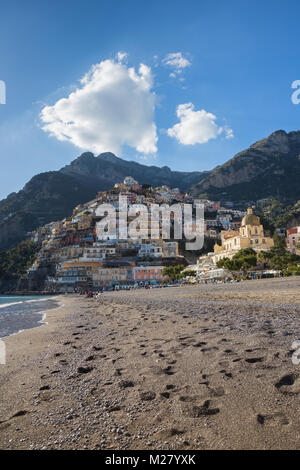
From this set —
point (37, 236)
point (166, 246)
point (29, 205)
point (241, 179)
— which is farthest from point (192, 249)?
point (29, 205)

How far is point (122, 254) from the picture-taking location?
93000 mm

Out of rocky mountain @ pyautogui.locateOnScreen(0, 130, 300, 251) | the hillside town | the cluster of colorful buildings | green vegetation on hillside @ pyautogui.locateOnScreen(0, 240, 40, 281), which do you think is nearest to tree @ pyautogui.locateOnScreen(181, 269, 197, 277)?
the hillside town

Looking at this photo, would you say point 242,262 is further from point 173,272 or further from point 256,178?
point 256,178

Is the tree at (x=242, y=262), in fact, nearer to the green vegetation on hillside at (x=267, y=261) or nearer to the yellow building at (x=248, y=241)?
the green vegetation on hillside at (x=267, y=261)

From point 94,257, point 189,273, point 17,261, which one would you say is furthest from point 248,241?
point 17,261

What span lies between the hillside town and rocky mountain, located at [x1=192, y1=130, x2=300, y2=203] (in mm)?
56784

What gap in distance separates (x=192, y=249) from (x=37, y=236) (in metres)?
74.1

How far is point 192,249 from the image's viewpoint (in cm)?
9756

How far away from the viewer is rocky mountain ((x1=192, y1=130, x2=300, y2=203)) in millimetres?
170500

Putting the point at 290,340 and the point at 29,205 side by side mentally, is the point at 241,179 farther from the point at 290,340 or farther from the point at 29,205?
the point at 290,340

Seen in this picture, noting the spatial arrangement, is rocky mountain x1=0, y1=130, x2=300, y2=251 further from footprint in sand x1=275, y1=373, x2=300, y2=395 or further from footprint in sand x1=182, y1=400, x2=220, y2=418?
footprint in sand x1=275, y1=373, x2=300, y2=395

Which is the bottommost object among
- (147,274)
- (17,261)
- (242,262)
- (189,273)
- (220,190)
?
(147,274)

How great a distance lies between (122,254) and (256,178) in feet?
425

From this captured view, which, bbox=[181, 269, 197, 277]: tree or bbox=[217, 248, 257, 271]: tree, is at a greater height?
bbox=[217, 248, 257, 271]: tree
